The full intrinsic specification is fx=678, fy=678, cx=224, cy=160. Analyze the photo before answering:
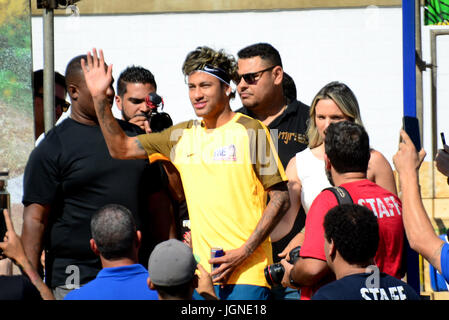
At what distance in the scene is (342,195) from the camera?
2799 mm

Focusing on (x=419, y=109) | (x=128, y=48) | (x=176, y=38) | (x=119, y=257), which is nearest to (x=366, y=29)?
(x=176, y=38)

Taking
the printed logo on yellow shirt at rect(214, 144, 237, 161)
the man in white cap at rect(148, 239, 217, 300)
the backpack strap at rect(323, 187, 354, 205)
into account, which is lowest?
the man in white cap at rect(148, 239, 217, 300)

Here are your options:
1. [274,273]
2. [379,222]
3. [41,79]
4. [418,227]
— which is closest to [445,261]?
[418,227]

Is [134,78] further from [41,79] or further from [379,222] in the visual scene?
[379,222]

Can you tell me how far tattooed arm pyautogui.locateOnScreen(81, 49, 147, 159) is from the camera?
3281 mm

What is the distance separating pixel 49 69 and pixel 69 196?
80 centimetres

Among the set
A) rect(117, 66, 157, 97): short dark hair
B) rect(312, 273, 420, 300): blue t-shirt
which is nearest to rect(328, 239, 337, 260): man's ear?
rect(312, 273, 420, 300): blue t-shirt

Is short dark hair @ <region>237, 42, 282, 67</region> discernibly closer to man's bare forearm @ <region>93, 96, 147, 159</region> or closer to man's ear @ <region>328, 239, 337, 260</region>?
man's bare forearm @ <region>93, 96, 147, 159</region>

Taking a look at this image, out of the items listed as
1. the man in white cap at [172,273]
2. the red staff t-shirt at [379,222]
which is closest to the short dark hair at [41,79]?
the man in white cap at [172,273]

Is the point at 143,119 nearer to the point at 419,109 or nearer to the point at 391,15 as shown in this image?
the point at 419,109

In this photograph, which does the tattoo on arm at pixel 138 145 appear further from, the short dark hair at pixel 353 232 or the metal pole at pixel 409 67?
the metal pole at pixel 409 67

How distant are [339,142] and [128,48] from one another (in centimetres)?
308

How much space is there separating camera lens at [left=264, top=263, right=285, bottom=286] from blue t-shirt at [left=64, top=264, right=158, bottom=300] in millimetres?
680

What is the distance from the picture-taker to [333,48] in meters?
6.26
